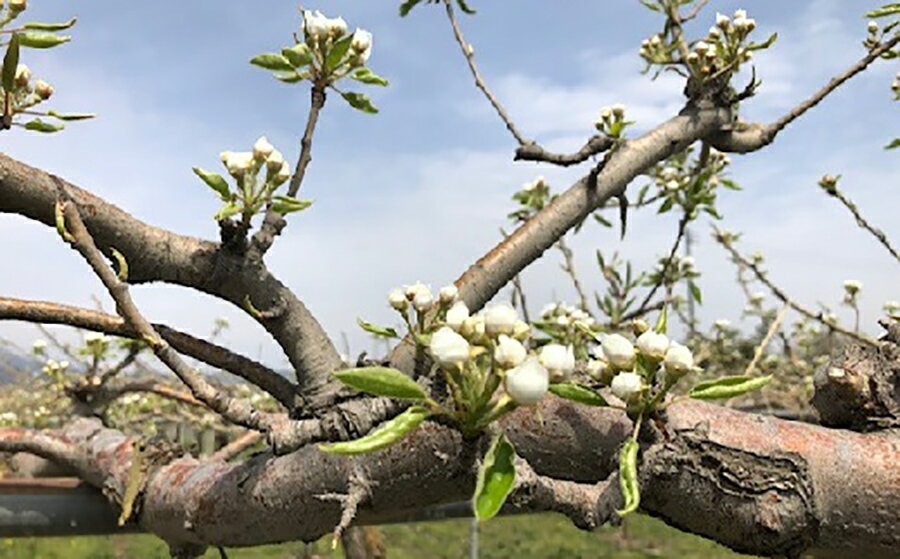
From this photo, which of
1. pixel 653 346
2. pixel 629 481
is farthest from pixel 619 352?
pixel 629 481

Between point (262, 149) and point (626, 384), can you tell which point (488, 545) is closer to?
point (262, 149)

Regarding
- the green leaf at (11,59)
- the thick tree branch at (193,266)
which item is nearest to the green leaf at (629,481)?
the thick tree branch at (193,266)

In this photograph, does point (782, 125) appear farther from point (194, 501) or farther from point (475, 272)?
point (194, 501)

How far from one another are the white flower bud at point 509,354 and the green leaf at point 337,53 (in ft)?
2.43

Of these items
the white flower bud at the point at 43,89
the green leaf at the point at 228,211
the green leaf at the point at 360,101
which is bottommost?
the green leaf at the point at 228,211

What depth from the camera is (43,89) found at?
1.28 meters

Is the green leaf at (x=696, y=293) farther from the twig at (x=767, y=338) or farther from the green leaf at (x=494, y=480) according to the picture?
the green leaf at (x=494, y=480)

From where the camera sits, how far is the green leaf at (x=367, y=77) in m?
1.39

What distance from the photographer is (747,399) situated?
473 cm

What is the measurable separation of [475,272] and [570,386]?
25.1 inches

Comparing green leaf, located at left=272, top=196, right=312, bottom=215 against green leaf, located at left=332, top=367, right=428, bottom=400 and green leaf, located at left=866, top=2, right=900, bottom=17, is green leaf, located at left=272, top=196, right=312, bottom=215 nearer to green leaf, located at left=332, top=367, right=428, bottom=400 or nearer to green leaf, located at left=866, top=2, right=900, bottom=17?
green leaf, located at left=332, top=367, right=428, bottom=400

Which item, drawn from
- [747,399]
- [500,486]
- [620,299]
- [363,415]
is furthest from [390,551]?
[500,486]

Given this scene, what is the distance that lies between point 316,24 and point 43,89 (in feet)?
1.45

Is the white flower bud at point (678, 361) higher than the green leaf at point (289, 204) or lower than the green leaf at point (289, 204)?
lower
